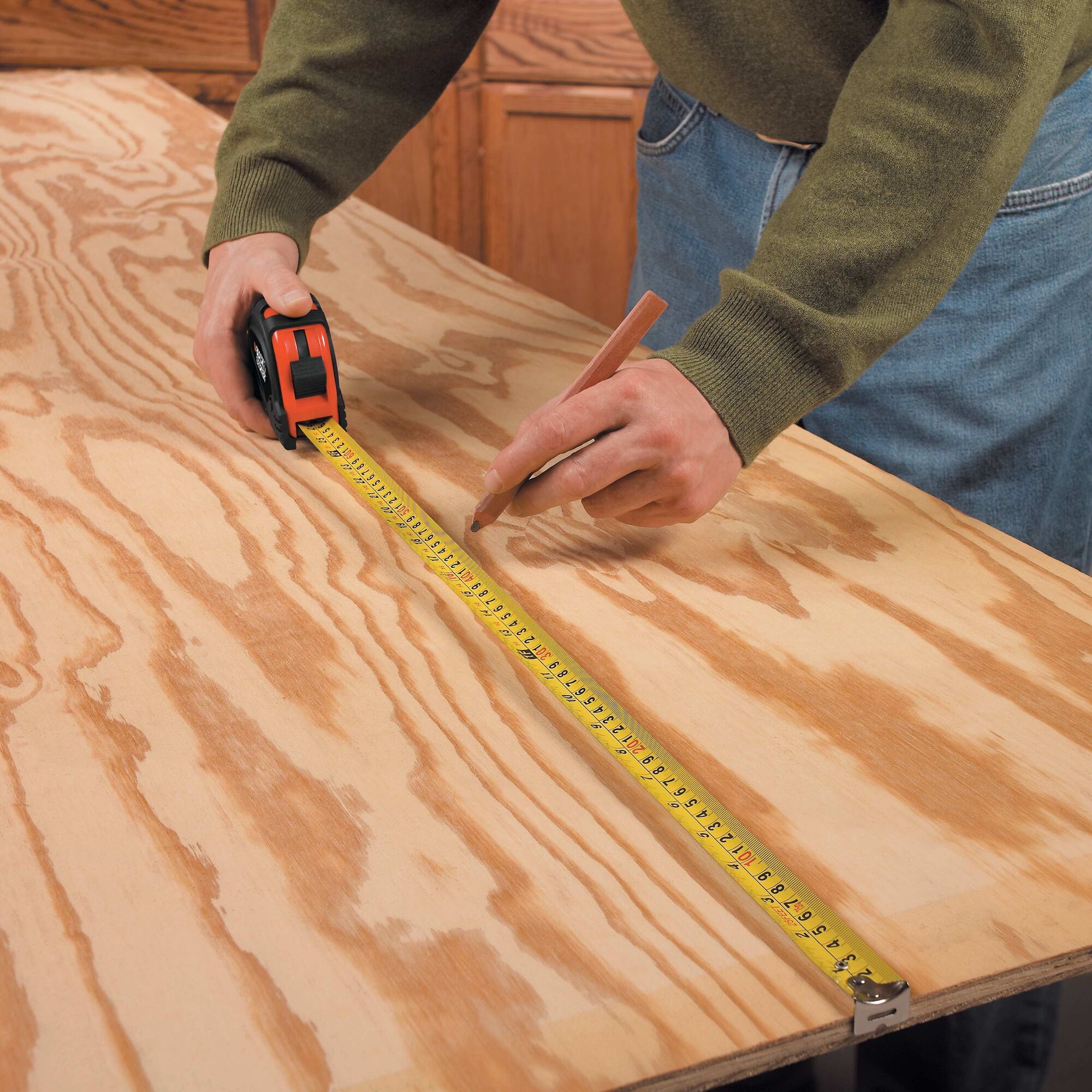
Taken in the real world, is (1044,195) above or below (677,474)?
above

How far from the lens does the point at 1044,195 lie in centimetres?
123

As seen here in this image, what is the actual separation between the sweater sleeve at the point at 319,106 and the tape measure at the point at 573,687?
20 cm

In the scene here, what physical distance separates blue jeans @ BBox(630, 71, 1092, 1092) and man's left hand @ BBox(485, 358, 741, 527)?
0.54m

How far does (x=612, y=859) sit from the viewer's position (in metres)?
0.58

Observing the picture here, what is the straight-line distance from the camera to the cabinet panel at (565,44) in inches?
123

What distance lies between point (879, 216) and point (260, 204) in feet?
2.15

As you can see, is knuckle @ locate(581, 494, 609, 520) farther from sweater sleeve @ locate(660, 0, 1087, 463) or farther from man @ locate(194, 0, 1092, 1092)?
sweater sleeve @ locate(660, 0, 1087, 463)

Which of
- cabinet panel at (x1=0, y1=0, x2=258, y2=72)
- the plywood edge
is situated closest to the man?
the plywood edge

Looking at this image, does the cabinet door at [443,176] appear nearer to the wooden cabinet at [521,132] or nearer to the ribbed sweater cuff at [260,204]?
the wooden cabinet at [521,132]

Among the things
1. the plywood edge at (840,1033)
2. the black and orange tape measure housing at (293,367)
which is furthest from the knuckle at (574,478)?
the plywood edge at (840,1033)

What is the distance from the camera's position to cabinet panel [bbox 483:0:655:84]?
314cm

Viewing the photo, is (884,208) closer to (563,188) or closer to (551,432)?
(551,432)

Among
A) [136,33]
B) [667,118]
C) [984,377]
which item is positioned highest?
[667,118]

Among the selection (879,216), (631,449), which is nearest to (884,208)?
(879,216)
